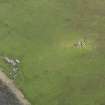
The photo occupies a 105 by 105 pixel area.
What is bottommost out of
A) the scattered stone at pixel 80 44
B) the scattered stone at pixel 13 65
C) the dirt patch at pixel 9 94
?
the scattered stone at pixel 80 44

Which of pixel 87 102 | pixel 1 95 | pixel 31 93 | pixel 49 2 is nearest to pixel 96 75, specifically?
pixel 87 102

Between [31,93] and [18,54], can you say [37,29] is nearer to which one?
[18,54]

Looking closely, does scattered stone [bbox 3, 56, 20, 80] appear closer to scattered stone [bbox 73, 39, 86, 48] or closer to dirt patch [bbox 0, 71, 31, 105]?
dirt patch [bbox 0, 71, 31, 105]

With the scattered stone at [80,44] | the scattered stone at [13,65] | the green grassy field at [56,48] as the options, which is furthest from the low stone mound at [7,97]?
the scattered stone at [80,44]

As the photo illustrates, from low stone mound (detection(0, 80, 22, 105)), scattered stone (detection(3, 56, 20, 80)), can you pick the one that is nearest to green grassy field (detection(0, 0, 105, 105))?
scattered stone (detection(3, 56, 20, 80))

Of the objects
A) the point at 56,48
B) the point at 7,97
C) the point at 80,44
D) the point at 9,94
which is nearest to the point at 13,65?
the point at 9,94

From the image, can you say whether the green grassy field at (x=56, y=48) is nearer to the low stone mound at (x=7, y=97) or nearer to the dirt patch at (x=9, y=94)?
the dirt patch at (x=9, y=94)

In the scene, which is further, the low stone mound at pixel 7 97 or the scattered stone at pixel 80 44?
the scattered stone at pixel 80 44

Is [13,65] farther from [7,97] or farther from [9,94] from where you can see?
[7,97]

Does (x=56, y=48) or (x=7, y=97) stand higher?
(x=56, y=48)
